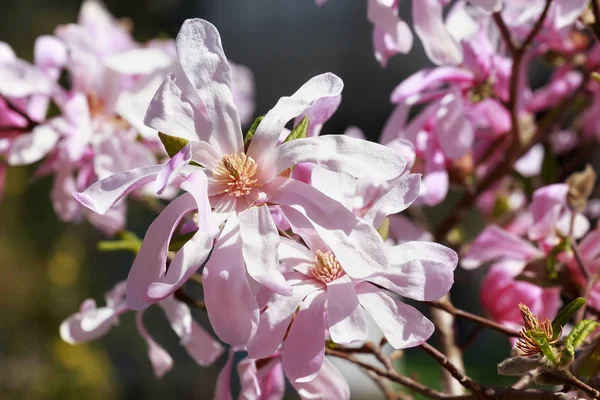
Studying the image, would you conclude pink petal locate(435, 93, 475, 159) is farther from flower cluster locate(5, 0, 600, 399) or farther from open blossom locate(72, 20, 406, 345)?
open blossom locate(72, 20, 406, 345)

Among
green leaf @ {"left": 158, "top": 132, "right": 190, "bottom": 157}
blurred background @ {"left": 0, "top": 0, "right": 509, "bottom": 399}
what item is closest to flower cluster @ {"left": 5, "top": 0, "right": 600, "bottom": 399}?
green leaf @ {"left": 158, "top": 132, "right": 190, "bottom": 157}

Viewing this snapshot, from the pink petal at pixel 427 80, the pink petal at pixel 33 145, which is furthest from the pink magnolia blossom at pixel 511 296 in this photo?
the pink petal at pixel 33 145

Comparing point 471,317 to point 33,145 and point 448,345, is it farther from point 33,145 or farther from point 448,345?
point 33,145

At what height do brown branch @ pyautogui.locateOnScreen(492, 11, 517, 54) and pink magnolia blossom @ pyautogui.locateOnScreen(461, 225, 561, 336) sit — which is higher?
brown branch @ pyautogui.locateOnScreen(492, 11, 517, 54)

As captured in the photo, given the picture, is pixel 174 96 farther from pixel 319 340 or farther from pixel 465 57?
pixel 465 57

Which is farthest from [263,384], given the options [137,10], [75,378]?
[137,10]
